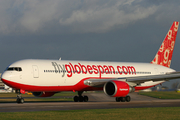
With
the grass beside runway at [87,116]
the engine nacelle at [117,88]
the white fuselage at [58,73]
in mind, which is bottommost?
the grass beside runway at [87,116]

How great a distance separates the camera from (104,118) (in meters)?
15.6

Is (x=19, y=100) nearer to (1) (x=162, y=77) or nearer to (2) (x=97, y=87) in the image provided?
(2) (x=97, y=87)

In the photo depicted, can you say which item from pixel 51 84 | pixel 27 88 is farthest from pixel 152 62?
pixel 27 88

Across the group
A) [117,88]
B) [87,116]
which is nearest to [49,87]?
[117,88]

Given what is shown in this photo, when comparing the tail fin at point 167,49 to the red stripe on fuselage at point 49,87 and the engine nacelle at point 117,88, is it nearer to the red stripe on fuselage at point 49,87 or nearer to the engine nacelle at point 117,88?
the engine nacelle at point 117,88

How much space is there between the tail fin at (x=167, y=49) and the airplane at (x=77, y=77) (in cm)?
313

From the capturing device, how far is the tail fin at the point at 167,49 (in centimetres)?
4269

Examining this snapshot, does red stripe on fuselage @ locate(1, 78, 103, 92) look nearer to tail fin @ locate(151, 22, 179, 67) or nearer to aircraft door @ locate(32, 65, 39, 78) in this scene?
aircraft door @ locate(32, 65, 39, 78)

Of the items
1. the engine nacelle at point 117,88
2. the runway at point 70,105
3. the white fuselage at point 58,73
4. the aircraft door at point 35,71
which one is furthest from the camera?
the engine nacelle at point 117,88

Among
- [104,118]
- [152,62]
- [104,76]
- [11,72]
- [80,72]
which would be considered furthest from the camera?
[152,62]

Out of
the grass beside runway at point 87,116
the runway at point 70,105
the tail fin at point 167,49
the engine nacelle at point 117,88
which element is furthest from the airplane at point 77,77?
the grass beside runway at point 87,116

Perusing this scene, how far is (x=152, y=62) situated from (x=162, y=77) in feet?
33.3

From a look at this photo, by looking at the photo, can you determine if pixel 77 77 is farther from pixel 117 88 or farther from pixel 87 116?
pixel 87 116

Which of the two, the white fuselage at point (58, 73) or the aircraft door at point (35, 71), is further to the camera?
the aircraft door at point (35, 71)
